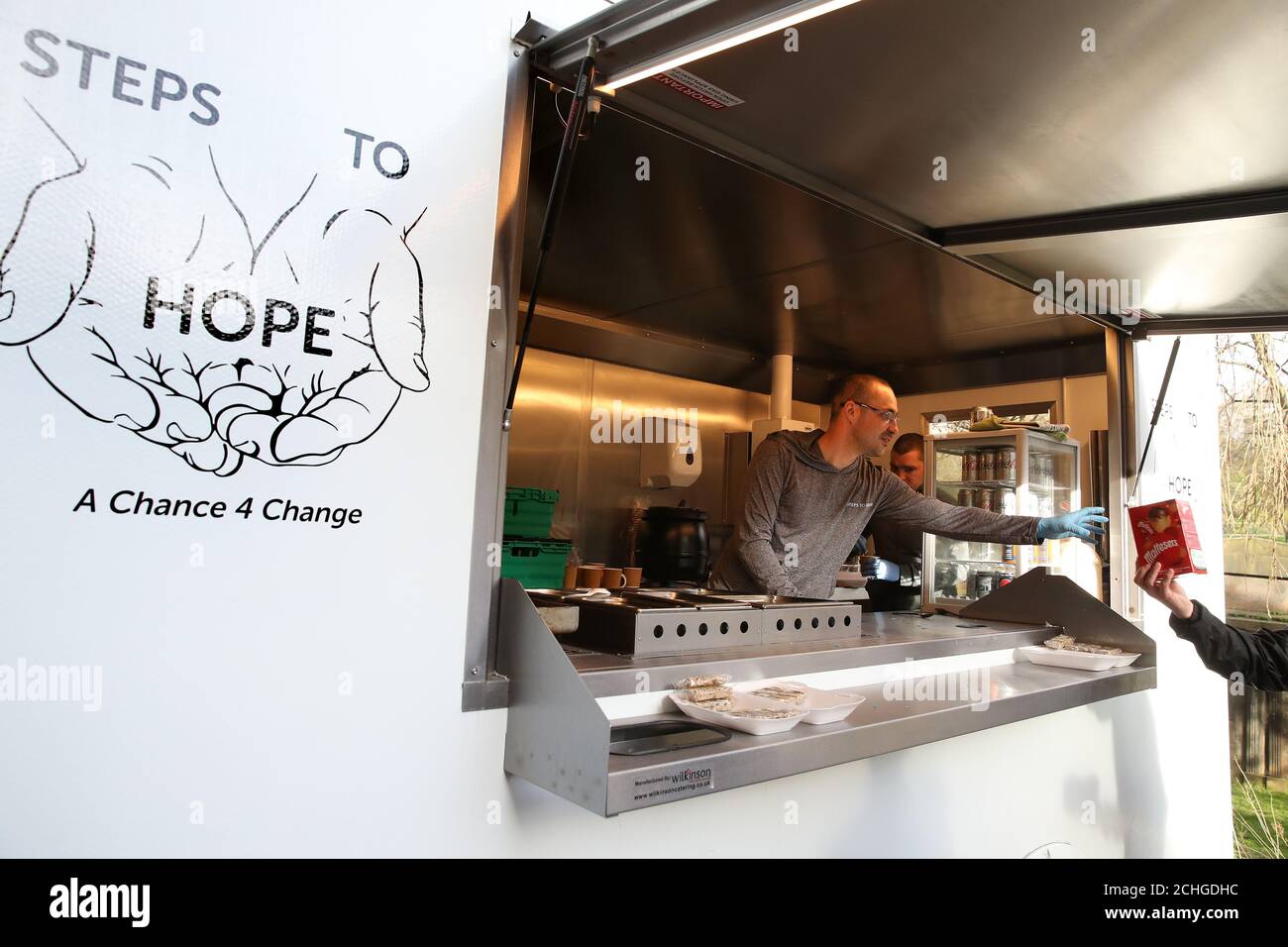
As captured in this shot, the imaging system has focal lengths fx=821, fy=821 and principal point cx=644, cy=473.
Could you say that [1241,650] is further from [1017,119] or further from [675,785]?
[675,785]

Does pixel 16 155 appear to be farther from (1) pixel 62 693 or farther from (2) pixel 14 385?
(1) pixel 62 693

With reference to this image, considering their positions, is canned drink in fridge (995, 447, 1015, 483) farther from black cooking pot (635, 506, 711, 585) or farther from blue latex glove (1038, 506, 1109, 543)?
blue latex glove (1038, 506, 1109, 543)

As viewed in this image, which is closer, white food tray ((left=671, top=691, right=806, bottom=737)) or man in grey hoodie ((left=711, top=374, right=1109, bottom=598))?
white food tray ((left=671, top=691, right=806, bottom=737))

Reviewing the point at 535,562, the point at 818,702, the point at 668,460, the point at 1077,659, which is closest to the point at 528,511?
the point at 535,562

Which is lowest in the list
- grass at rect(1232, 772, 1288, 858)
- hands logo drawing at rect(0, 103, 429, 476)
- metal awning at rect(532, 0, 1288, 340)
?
grass at rect(1232, 772, 1288, 858)

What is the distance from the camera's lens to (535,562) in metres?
4.18

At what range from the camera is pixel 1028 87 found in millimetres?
2070

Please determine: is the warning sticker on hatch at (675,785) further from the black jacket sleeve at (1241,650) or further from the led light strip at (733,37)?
the black jacket sleeve at (1241,650)

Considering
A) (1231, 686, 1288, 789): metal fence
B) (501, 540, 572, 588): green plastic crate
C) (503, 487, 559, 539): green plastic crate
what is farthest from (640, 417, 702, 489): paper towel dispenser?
(1231, 686, 1288, 789): metal fence

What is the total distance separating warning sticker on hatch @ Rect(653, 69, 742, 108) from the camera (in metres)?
2.12

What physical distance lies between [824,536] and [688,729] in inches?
64.7

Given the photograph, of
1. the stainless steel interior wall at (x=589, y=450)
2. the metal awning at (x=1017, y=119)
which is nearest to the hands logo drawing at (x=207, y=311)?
the metal awning at (x=1017, y=119)

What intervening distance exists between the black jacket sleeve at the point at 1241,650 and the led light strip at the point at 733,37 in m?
2.24
